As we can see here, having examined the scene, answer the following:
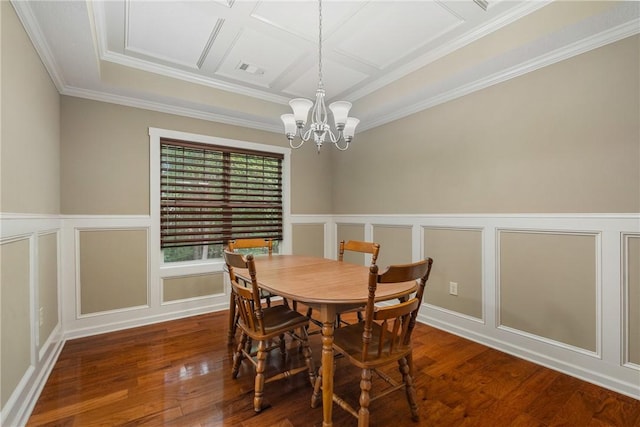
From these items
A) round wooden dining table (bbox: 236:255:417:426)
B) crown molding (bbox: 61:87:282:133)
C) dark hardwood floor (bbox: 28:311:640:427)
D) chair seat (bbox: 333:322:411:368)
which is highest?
crown molding (bbox: 61:87:282:133)

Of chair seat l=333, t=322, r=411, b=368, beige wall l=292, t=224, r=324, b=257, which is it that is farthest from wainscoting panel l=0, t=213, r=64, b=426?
beige wall l=292, t=224, r=324, b=257

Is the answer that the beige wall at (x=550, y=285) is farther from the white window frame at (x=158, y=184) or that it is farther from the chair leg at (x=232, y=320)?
the white window frame at (x=158, y=184)

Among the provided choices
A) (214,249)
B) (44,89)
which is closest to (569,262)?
(214,249)

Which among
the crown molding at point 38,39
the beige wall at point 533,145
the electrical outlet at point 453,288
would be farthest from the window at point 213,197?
the electrical outlet at point 453,288

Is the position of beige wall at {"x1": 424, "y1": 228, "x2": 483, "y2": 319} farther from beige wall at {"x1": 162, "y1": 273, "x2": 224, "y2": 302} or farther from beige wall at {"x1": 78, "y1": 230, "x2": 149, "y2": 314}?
beige wall at {"x1": 78, "y1": 230, "x2": 149, "y2": 314}

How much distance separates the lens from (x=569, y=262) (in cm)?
211

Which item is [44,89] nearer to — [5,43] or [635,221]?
[5,43]

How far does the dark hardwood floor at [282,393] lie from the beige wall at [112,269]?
1.49 feet

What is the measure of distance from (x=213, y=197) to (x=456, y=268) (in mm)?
2761

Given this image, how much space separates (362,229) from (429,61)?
2036 mm

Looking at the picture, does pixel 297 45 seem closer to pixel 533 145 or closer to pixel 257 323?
pixel 533 145

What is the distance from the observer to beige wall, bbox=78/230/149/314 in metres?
2.76

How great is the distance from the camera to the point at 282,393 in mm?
1867

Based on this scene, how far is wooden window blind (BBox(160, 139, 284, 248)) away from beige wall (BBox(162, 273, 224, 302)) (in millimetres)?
387
